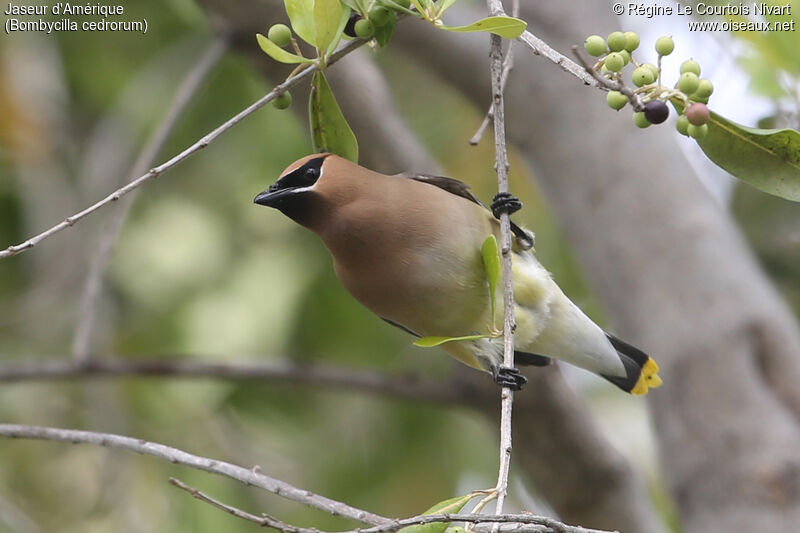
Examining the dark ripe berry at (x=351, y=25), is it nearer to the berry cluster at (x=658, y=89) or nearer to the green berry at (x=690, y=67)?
the berry cluster at (x=658, y=89)

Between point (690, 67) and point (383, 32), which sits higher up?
point (383, 32)

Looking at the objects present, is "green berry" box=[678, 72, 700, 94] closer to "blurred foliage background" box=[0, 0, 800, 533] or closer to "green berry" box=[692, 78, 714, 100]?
"green berry" box=[692, 78, 714, 100]

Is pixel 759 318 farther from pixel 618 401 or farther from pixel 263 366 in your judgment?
pixel 618 401

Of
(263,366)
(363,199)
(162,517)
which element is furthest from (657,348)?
(162,517)

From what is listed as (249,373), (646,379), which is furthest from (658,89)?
(249,373)

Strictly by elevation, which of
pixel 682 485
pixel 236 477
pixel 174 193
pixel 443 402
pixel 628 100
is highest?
pixel 174 193

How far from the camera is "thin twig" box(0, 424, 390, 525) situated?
6.45ft

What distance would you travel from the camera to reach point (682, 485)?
4.02 meters

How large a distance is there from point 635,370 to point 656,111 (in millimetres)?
1759

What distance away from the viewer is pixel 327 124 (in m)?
2.31

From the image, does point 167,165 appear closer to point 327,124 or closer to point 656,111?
point 327,124

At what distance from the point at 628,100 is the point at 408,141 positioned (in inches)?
86.6

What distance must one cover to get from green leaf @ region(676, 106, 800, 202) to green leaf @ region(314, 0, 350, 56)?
700 millimetres

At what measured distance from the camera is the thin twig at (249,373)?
4109 mm
